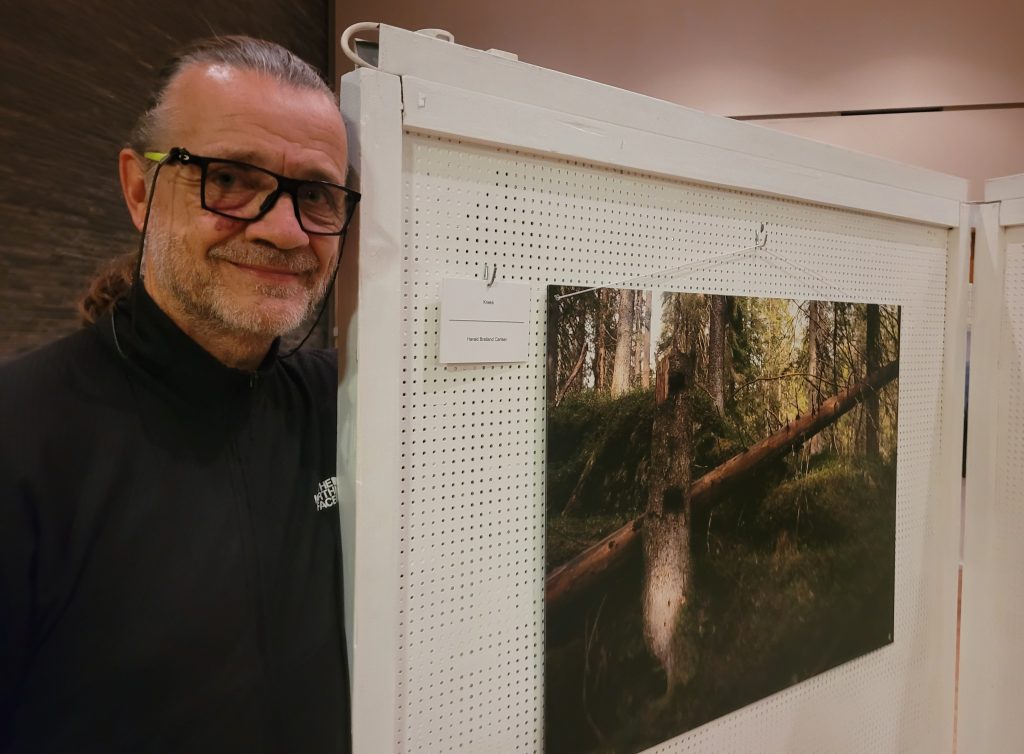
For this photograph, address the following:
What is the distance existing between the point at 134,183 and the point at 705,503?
120 cm

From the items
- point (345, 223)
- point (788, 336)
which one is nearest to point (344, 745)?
point (345, 223)

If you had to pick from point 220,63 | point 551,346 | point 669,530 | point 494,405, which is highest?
point 220,63

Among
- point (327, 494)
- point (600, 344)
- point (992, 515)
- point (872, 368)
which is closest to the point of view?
point (327, 494)

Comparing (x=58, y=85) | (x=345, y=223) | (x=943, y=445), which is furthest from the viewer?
(x=943, y=445)

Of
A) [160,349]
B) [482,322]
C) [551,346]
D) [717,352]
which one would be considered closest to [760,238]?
[717,352]

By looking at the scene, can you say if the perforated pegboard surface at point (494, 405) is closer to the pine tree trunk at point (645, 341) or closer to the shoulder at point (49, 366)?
the pine tree trunk at point (645, 341)

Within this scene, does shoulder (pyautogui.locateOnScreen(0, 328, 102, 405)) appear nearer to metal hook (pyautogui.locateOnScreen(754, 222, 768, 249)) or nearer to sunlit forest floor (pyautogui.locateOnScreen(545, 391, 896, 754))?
sunlit forest floor (pyautogui.locateOnScreen(545, 391, 896, 754))

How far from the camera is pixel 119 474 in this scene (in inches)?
32.9

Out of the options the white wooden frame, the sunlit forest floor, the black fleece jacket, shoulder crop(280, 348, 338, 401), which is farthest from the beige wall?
the black fleece jacket

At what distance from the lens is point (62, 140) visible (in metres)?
1.31

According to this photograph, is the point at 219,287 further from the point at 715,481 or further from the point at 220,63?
the point at 715,481

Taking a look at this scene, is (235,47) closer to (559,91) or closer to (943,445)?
(559,91)

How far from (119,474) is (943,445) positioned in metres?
2.07

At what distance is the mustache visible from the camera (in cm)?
85
